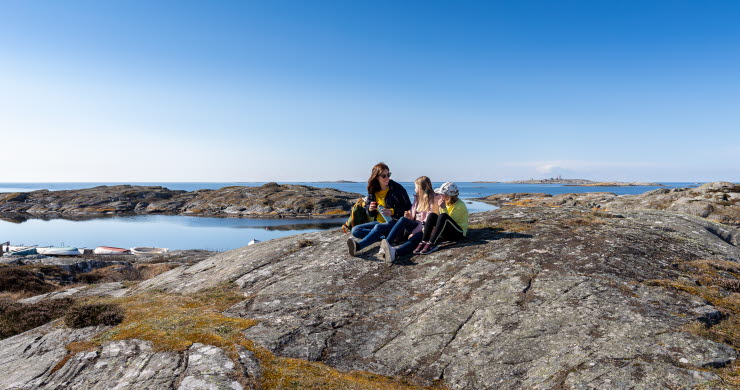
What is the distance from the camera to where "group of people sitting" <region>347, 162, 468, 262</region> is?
11805 mm

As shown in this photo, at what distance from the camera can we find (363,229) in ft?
42.5

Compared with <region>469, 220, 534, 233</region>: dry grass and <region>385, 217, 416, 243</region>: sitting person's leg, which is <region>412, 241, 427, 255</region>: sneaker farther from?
<region>469, 220, 534, 233</region>: dry grass

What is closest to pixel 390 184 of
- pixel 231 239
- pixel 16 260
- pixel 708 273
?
pixel 708 273

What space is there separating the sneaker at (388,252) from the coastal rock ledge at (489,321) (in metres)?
0.28

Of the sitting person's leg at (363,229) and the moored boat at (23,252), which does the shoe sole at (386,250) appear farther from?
the moored boat at (23,252)

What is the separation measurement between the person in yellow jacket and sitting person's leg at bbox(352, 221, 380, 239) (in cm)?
184

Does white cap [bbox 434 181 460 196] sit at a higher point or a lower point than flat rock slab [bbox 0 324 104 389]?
higher

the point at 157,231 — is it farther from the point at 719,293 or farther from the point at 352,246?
the point at 719,293

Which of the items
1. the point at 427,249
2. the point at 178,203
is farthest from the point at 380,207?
the point at 178,203

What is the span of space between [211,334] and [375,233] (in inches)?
236

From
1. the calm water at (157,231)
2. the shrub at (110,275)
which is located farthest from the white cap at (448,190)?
the calm water at (157,231)

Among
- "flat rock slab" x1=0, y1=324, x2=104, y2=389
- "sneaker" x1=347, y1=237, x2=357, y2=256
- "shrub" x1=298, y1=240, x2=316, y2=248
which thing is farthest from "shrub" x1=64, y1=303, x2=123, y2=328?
"sneaker" x1=347, y1=237, x2=357, y2=256

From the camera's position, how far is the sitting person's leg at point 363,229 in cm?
1291

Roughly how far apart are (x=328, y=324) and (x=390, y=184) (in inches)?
233
